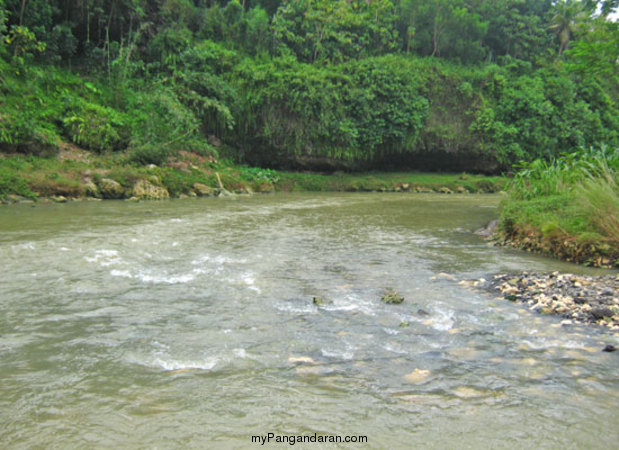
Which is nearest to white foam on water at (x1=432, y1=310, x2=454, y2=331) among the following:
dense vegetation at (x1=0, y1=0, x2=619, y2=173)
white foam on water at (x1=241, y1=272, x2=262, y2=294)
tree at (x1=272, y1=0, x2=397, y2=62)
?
white foam on water at (x1=241, y1=272, x2=262, y2=294)

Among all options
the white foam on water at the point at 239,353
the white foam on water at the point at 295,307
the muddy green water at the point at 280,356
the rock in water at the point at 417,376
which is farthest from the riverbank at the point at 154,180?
the rock in water at the point at 417,376

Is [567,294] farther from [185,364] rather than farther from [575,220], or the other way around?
[185,364]

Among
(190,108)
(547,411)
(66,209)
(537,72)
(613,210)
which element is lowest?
(66,209)

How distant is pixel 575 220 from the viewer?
7598 mm

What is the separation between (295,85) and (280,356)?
76.7 ft

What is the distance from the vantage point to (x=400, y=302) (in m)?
5.08

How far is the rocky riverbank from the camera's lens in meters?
4.60

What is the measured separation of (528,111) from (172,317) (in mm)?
31772

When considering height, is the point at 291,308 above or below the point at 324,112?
below

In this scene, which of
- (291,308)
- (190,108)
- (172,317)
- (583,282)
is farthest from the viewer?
(190,108)

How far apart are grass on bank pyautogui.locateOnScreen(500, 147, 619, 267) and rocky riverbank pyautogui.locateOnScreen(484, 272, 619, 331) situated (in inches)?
40.4

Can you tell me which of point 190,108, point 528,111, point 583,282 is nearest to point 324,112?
point 190,108

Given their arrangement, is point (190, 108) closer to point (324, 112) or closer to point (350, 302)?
point (324, 112)

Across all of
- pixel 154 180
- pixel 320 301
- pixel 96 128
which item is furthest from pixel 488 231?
pixel 96 128
